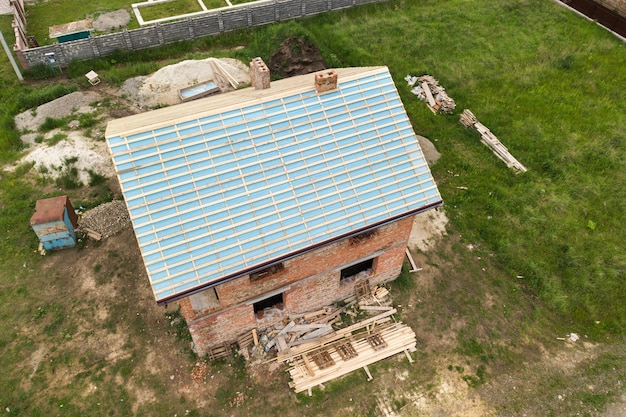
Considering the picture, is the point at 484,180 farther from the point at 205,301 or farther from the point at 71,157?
the point at 71,157

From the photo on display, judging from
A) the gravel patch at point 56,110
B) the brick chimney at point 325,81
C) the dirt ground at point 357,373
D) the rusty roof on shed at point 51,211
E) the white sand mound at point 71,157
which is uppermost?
the brick chimney at point 325,81

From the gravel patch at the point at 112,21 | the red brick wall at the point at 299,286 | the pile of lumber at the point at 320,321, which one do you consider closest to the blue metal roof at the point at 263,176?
the red brick wall at the point at 299,286

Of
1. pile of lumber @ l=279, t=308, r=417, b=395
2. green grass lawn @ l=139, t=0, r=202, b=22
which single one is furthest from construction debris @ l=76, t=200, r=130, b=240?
green grass lawn @ l=139, t=0, r=202, b=22

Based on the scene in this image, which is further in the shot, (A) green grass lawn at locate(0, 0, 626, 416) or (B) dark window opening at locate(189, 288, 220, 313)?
(A) green grass lawn at locate(0, 0, 626, 416)

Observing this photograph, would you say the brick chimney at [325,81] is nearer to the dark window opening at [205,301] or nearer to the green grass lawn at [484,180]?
the dark window opening at [205,301]

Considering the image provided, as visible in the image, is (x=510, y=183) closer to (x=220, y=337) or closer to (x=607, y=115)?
(x=607, y=115)

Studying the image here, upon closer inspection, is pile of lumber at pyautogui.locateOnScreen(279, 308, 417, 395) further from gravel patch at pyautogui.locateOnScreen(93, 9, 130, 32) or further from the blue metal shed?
gravel patch at pyautogui.locateOnScreen(93, 9, 130, 32)

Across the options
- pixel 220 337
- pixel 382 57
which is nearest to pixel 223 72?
pixel 382 57
